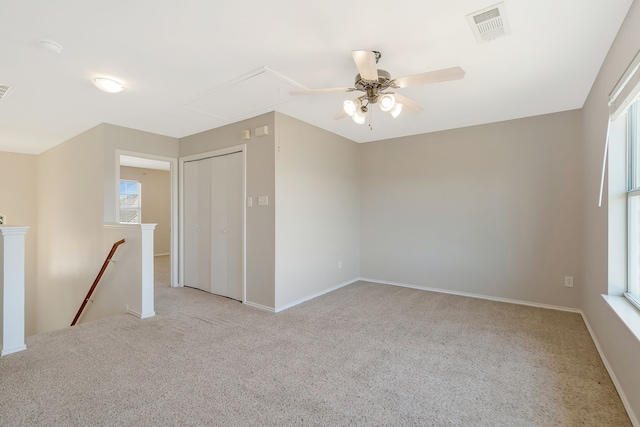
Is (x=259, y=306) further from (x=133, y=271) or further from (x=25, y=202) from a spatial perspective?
(x=25, y=202)

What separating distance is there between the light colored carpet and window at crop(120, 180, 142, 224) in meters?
5.66

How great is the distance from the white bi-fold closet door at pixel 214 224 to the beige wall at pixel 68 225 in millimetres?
1148

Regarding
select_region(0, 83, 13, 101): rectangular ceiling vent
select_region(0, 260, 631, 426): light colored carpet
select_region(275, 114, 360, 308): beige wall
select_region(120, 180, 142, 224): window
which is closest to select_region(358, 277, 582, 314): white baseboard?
select_region(0, 260, 631, 426): light colored carpet

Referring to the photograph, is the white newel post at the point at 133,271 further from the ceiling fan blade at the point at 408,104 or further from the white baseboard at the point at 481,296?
the white baseboard at the point at 481,296

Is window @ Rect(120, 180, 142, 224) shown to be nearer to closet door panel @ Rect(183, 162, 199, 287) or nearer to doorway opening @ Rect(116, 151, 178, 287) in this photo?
doorway opening @ Rect(116, 151, 178, 287)

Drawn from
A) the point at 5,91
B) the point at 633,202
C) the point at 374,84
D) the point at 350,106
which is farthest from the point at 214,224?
the point at 633,202

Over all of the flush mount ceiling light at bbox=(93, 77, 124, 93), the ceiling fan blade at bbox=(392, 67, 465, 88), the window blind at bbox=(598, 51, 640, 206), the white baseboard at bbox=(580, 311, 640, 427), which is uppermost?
the flush mount ceiling light at bbox=(93, 77, 124, 93)

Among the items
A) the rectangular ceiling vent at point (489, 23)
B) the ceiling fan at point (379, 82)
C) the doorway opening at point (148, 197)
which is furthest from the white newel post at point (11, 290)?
the doorway opening at point (148, 197)

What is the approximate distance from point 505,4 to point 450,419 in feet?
8.09

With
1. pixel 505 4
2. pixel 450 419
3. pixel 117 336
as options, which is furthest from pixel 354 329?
pixel 505 4

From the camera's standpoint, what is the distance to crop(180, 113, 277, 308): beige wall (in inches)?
144

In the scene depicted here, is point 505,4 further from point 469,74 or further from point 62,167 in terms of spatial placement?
point 62,167

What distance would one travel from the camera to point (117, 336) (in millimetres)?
2832

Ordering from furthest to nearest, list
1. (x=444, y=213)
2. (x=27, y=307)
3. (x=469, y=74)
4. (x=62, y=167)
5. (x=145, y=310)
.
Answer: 1. (x=27, y=307)
2. (x=62, y=167)
3. (x=444, y=213)
4. (x=145, y=310)
5. (x=469, y=74)
